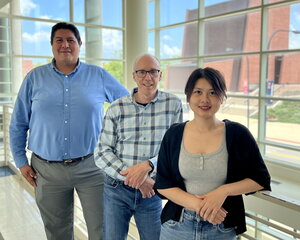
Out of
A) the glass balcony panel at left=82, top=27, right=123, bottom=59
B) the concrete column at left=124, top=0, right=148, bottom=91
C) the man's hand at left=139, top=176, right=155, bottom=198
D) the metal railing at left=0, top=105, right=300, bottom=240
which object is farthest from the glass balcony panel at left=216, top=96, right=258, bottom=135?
the man's hand at left=139, top=176, right=155, bottom=198

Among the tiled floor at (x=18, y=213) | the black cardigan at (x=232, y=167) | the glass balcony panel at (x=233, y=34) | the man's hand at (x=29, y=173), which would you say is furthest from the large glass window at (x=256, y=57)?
the black cardigan at (x=232, y=167)

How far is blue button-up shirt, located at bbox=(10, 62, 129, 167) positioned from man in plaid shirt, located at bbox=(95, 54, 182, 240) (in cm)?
33

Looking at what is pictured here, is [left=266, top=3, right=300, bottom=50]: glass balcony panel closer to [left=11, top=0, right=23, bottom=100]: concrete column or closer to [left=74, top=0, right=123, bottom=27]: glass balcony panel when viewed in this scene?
[left=74, top=0, right=123, bottom=27]: glass balcony panel

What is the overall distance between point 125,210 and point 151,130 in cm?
42

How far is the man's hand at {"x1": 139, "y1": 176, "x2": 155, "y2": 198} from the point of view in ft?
4.55

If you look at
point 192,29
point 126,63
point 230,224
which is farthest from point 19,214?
point 192,29

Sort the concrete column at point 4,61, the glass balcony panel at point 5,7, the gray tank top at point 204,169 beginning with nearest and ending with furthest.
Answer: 1. the gray tank top at point 204,169
2. the glass balcony panel at point 5,7
3. the concrete column at point 4,61

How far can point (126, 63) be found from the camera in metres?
7.49

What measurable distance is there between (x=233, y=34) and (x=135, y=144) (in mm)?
5580

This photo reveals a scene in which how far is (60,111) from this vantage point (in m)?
1.75

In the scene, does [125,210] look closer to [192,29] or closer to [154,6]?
[192,29]

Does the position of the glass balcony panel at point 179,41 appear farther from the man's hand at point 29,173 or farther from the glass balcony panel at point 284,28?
the man's hand at point 29,173

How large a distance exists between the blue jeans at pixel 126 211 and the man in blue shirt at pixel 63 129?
339 millimetres

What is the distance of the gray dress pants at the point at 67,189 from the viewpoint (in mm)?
1758
